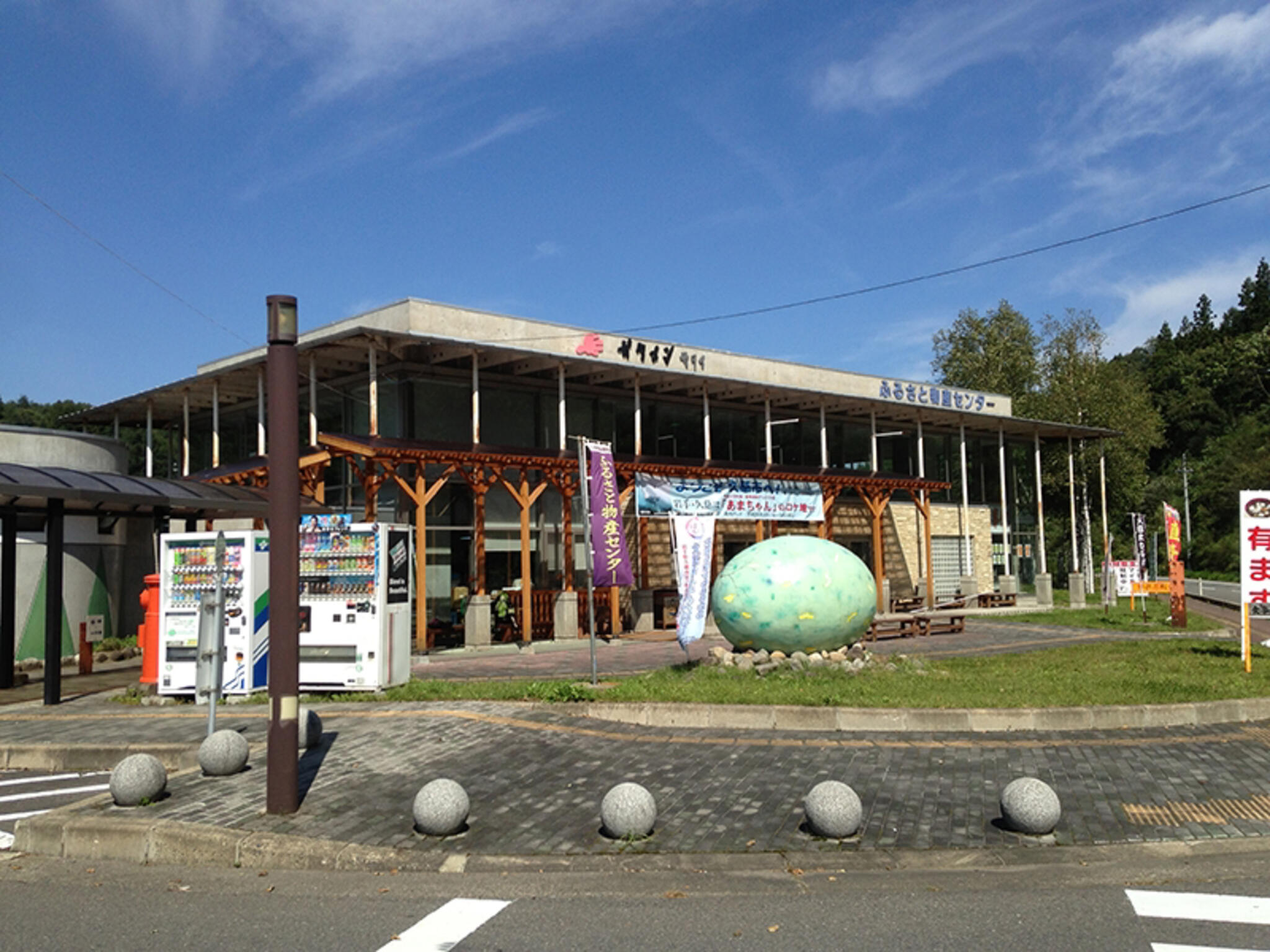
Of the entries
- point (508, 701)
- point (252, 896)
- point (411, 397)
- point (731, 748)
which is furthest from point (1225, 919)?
point (411, 397)

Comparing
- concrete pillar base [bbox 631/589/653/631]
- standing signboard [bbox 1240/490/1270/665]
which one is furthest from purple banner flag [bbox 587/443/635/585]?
concrete pillar base [bbox 631/589/653/631]

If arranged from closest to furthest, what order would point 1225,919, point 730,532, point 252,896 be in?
point 1225,919 < point 252,896 < point 730,532

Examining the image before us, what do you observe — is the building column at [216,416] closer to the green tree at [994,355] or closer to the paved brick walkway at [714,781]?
the paved brick walkway at [714,781]

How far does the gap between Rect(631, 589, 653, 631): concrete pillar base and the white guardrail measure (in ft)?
82.5

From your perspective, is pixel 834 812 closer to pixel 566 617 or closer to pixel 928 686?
pixel 928 686

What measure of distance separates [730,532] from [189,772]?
83.9 feet

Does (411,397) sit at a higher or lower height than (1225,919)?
higher

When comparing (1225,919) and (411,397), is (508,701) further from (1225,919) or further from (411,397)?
(411,397)

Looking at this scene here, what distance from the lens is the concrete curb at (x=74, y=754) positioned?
36.8 ft

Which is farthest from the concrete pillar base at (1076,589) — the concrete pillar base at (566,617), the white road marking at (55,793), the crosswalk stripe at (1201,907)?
the white road marking at (55,793)

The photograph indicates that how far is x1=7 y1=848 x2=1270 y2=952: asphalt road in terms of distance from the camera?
5.94m

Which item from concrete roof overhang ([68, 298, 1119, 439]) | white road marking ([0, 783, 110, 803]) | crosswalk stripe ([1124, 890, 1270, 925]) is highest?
concrete roof overhang ([68, 298, 1119, 439])

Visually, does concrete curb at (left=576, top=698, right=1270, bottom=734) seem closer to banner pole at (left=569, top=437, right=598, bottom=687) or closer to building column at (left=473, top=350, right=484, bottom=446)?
banner pole at (left=569, top=437, right=598, bottom=687)

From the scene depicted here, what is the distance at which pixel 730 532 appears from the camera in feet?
113
